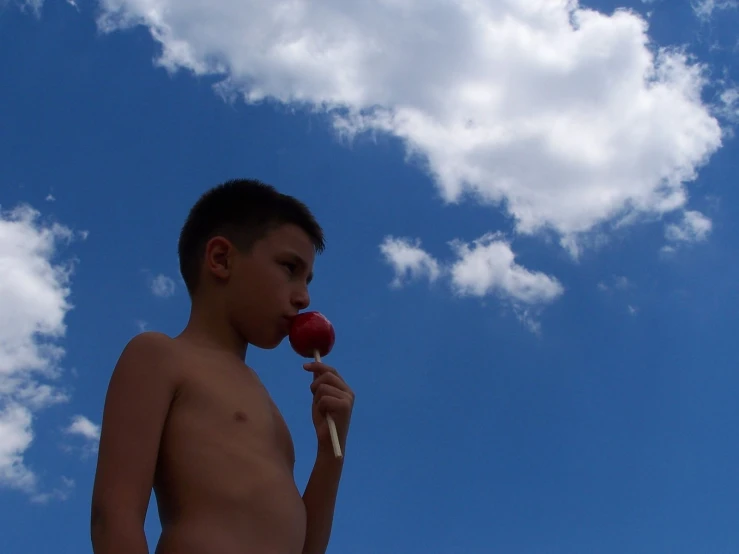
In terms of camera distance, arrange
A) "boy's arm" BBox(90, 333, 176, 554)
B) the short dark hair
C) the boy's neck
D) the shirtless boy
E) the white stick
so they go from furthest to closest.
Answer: the short dark hair < the boy's neck < the white stick < the shirtless boy < "boy's arm" BBox(90, 333, 176, 554)

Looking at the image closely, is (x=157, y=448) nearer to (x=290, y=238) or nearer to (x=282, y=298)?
(x=282, y=298)

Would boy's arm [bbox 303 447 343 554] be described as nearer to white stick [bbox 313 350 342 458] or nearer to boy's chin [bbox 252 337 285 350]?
white stick [bbox 313 350 342 458]

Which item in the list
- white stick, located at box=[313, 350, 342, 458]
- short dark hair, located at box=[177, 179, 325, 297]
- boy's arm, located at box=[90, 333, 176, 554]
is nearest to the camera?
boy's arm, located at box=[90, 333, 176, 554]

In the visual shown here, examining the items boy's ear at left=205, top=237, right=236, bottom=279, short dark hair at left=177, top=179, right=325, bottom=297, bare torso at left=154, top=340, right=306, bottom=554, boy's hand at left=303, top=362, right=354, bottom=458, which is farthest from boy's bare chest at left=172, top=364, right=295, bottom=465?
short dark hair at left=177, top=179, right=325, bottom=297

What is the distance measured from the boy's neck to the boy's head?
0.12 feet

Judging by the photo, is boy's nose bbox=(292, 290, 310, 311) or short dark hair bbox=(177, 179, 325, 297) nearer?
boy's nose bbox=(292, 290, 310, 311)

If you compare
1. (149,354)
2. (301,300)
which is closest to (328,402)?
(301,300)

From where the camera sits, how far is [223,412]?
2.53 meters

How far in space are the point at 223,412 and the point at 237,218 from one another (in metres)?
0.89

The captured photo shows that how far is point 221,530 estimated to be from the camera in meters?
2.23

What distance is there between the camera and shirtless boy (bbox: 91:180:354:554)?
2.22m

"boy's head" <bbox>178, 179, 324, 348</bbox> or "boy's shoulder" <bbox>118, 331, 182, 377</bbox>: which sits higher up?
"boy's head" <bbox>178, 179, 324, 348</bbox>

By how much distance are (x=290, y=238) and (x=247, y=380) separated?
0.59 metres

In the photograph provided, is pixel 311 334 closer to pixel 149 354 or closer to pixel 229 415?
pixel 229 415
